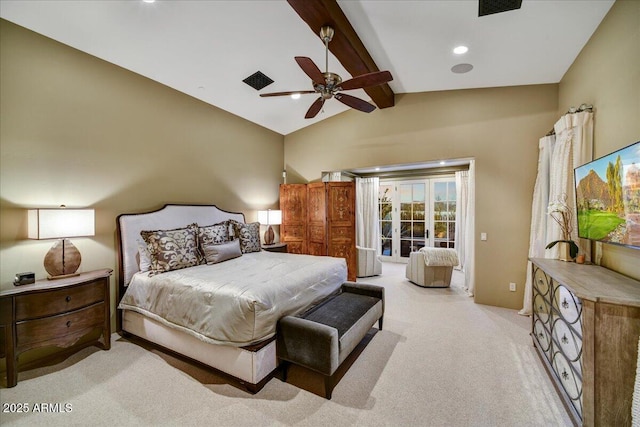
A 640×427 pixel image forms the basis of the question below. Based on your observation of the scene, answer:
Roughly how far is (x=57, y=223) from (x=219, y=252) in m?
1.55

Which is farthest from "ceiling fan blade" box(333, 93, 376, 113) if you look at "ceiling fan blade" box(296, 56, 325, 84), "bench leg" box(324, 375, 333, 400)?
"bench leg" box(324, 375, 333, 400)

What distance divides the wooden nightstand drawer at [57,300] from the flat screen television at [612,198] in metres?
4.58

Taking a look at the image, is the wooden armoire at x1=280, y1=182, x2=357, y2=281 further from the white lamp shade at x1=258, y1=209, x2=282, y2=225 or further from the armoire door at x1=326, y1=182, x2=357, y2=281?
the white lamp shade at x1=258, y1=209, x2=282, y2=225

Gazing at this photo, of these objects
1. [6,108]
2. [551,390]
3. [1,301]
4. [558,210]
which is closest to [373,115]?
[558,210]

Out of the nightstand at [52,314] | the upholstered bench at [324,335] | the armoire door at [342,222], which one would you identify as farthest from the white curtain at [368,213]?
the nightstand at [52,314]

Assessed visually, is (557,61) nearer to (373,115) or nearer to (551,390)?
(373,115)

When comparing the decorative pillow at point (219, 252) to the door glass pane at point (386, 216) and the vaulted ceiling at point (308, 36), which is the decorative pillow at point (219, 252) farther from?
the door glass pane at point (386, 216)

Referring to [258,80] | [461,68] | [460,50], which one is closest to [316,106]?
[258,80]

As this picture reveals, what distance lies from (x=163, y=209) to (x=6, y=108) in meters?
1.67

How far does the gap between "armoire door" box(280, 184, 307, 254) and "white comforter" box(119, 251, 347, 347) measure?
87.5 inches

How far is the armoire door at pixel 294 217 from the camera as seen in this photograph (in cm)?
554

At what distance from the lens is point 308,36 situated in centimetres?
297

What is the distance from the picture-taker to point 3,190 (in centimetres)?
245

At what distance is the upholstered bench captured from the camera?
205 centimetres
